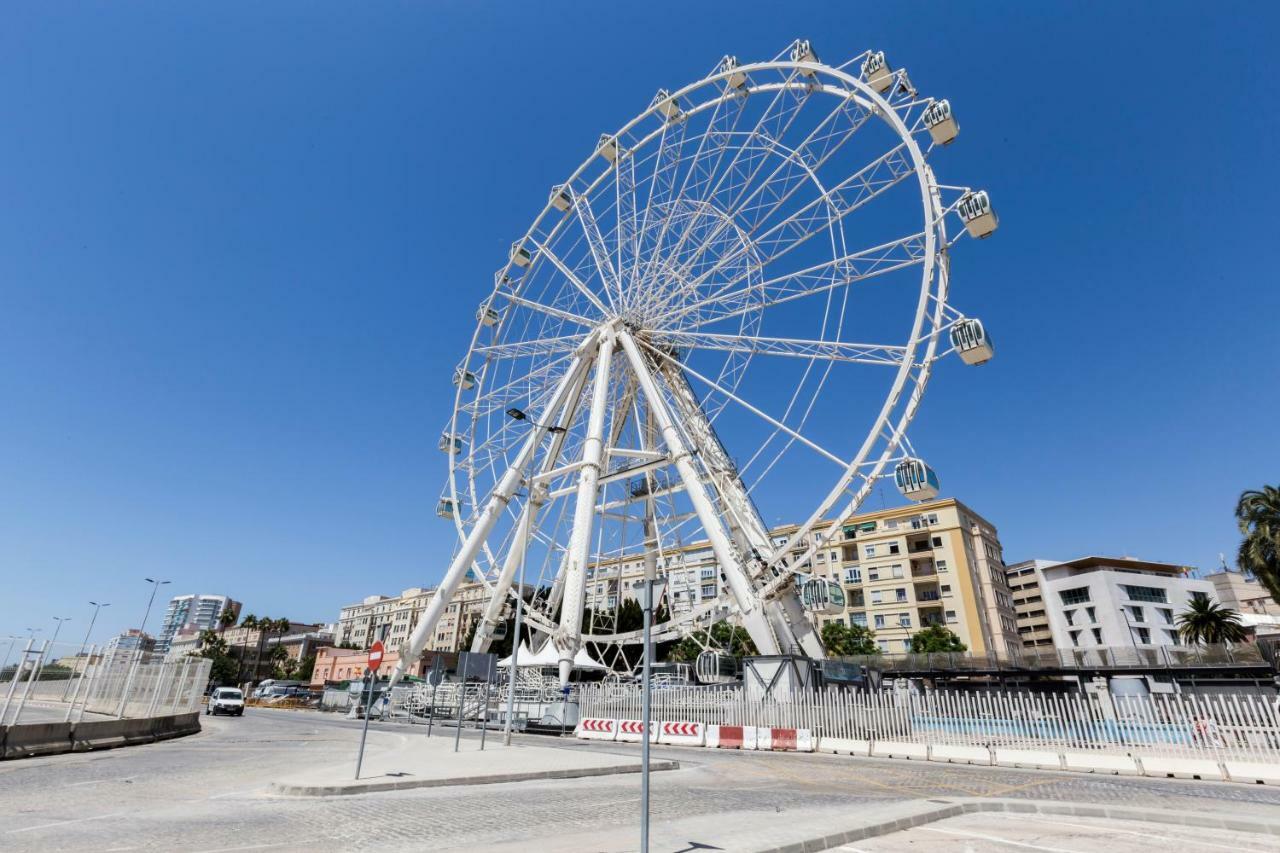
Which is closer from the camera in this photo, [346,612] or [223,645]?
[223,645]

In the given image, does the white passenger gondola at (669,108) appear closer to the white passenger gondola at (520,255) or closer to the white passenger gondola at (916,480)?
the white passenger gondola at (520,255)

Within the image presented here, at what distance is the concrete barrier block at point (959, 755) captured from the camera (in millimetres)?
16859

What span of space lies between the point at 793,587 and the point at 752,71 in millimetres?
20447

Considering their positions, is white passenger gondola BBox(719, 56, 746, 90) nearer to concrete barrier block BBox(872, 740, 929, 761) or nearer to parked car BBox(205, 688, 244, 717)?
concrete barrier block BBox(872, 740, 929, 761)

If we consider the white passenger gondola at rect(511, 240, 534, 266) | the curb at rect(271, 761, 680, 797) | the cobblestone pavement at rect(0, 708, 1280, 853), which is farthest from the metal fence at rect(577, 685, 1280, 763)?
the white passenger gondola at rect(511, 240, 534, 266)

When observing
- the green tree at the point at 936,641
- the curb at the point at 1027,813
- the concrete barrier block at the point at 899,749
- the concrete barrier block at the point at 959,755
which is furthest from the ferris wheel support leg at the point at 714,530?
the green tree at the point at 936,641

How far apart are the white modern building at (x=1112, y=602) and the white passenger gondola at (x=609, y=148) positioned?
6966 cm

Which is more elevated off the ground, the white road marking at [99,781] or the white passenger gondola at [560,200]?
the white passenger gondola at [560,200]

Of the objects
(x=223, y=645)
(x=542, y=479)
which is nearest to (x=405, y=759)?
(x=542, y=479)

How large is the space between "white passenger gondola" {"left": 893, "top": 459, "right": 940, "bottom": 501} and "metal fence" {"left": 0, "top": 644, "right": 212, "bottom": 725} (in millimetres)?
21330

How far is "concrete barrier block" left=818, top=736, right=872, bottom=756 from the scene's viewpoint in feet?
60.8

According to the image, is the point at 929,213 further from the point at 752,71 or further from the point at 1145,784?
the point at 1145,784

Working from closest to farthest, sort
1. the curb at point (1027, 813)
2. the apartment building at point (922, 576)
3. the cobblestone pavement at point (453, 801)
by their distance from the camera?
1. the cobblestone pavement at point (453, 801)
2. the curb at point (1027, 813)
3. the apartment building at point (922, 576)

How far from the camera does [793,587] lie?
23.7m
